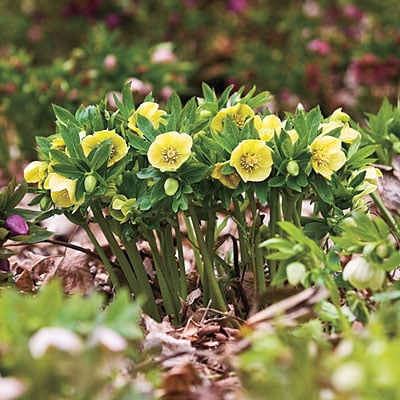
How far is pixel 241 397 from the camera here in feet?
2.18

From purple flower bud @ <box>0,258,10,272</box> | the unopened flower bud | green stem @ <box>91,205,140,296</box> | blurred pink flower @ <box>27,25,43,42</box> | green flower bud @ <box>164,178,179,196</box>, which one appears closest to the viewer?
the unopened flower bud

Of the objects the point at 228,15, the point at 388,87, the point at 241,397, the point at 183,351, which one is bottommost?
the point at 388,87

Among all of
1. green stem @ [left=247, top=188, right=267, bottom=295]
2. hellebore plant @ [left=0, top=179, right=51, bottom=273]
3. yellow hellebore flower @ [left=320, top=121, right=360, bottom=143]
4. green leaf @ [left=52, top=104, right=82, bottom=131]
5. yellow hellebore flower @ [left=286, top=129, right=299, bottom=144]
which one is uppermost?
green leaf @ [left=52, top=104, right=82, bottom=131]

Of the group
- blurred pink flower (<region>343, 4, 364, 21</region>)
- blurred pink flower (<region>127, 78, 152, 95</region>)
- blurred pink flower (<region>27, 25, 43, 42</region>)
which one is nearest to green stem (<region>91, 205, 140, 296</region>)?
blurred pink flower (<region>127, 78, 152, 95</region>)

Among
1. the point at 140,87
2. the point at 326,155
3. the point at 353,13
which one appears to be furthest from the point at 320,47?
the point at 326,155

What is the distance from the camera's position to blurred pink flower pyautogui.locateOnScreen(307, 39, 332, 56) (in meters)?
3.14

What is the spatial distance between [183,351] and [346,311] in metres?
0.21

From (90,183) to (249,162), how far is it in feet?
0.71

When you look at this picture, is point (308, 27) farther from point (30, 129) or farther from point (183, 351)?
point (183, 351)

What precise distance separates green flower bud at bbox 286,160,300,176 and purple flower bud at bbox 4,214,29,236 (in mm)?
438

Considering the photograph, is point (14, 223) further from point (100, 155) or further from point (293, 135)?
point (293, 135)

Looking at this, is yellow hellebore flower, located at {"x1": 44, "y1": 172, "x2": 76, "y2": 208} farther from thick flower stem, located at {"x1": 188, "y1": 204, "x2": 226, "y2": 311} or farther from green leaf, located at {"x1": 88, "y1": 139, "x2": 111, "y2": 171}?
thick flower stem, located at {"x1": 188, "y1": 204, "x2": 226, "y2": 311}

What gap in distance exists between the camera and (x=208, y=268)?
1061 millimetres

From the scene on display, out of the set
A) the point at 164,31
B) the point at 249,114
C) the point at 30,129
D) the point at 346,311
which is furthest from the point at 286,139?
the point at 164,31
